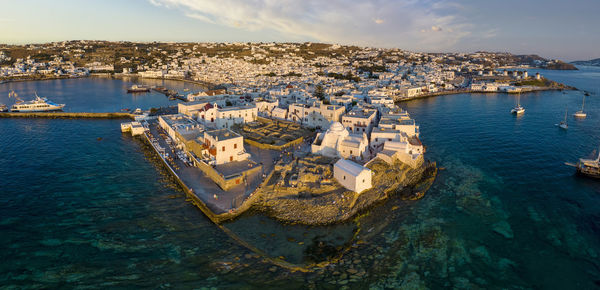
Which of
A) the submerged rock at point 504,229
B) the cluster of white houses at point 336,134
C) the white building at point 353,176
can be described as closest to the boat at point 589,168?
the submerged rock at point 504,229

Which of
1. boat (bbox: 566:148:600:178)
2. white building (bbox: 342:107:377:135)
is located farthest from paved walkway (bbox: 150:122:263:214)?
boat (bbox: 566:148:600:178)

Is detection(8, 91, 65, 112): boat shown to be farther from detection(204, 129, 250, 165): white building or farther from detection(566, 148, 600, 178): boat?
detection(566, 148, 600, 178): boat

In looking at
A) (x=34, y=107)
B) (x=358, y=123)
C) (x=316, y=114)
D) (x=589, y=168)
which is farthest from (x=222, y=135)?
(x=34, y=107)

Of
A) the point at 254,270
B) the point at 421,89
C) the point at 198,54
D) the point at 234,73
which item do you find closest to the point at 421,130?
the point at 254,270

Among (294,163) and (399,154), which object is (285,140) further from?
(399,154)

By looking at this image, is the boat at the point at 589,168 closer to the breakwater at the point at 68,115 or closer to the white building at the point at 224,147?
the white building at the point at 224,147

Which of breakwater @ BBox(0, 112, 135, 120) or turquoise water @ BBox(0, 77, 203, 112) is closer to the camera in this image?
breakwater @ BBox(0, 112, 135, 120)
